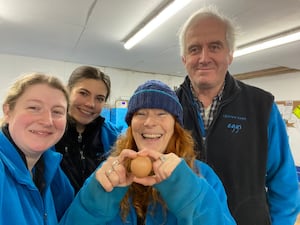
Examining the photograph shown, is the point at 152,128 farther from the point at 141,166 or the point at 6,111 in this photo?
the point at 6,111

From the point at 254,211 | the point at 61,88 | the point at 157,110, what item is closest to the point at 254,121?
the point at 254,211

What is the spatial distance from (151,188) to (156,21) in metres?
2.78

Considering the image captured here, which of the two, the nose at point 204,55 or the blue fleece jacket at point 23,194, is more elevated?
the nose at point 204,55

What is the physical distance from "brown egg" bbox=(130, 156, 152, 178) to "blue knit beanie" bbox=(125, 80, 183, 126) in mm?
301

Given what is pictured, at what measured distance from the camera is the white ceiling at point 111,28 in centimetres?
314

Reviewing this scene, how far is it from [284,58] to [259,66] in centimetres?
114

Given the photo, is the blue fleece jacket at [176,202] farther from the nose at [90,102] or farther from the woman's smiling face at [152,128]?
the nose at [90,102]

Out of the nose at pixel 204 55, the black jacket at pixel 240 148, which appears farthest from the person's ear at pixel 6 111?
the nose at pixel 204 55

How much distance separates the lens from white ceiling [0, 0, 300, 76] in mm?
3137

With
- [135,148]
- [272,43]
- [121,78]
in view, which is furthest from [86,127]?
[121,78]

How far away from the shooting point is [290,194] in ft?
4.81

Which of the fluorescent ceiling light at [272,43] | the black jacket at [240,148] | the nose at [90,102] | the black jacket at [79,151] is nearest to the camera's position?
the black jacket at [240,148]

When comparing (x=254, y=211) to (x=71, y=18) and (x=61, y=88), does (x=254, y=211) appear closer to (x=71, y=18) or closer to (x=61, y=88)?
(x=61, y=88)

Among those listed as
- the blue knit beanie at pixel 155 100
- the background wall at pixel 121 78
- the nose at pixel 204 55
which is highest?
the background wall at pixel 121 78
